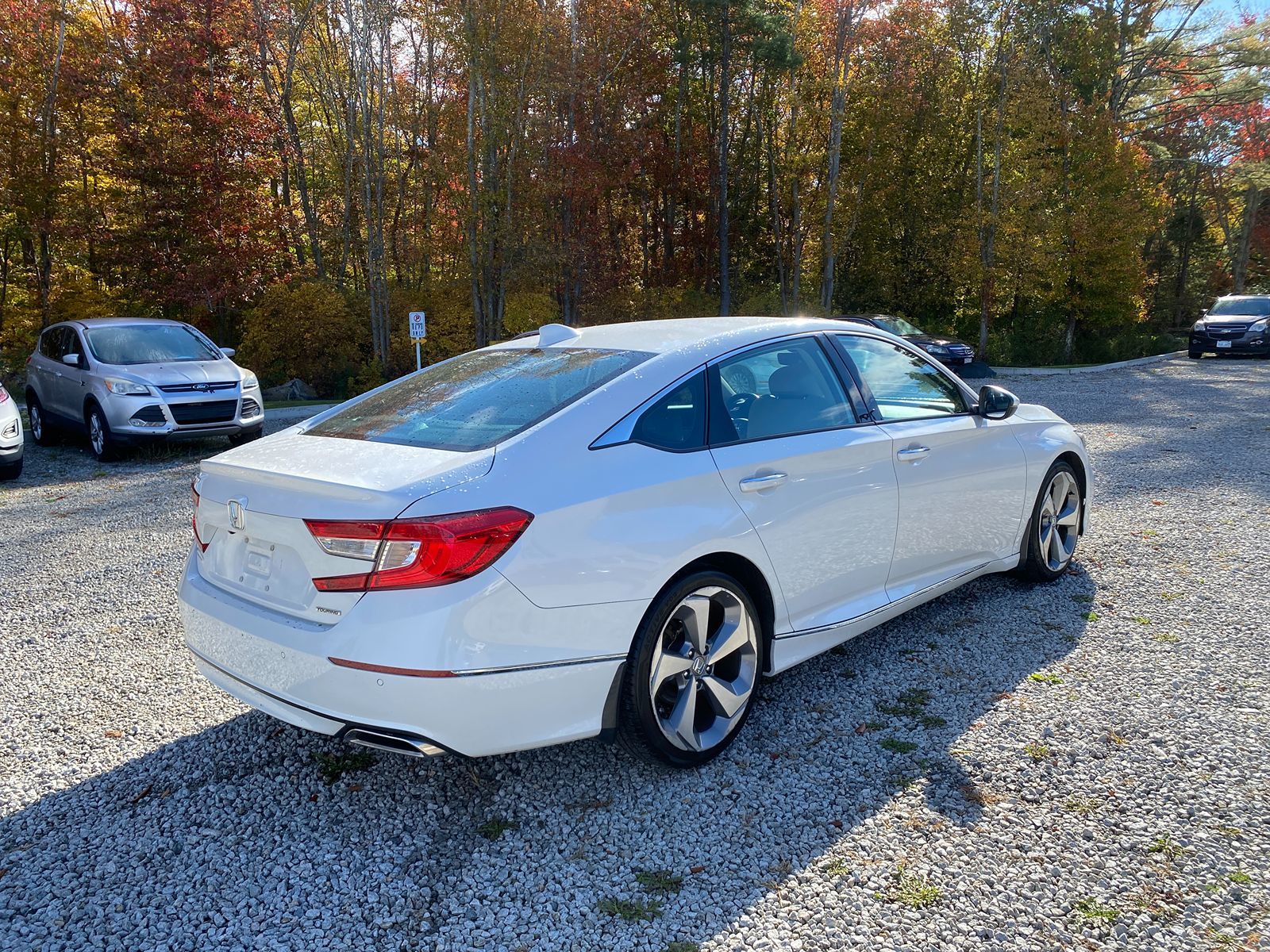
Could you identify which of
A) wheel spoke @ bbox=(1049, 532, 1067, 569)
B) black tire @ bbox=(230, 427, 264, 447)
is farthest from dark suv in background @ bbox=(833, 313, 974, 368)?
wheel spoke @ bbox=(1049, 532, 1067, 569)

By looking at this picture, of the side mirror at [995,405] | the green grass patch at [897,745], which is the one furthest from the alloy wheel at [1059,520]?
the green grass patch at [897,745]

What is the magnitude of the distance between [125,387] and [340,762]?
852 cm

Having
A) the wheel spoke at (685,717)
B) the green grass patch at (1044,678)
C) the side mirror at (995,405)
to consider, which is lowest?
the green grass patch at (1044,678)

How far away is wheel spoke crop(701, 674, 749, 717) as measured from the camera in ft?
10.6

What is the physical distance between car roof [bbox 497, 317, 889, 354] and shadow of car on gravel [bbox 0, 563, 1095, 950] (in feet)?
4.99

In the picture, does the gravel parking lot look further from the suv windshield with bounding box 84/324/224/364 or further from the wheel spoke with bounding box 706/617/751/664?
the suv windshield with bounding box 84/324/224/364

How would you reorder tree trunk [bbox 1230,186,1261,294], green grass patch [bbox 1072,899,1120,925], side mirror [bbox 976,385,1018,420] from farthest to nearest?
tree trunk [bbox 1230,186,1261,294] → side mirror [bbox 976,385,1018,420] → green grass patch [bbox 1072,899,1120,925]

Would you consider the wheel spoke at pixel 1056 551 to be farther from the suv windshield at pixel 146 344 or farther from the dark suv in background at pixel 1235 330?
the dark suv in background at pixel 1235 330

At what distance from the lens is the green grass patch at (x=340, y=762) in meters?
3.28

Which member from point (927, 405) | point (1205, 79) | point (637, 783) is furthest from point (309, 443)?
point (1205, 79)

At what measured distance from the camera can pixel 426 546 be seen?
2553mm

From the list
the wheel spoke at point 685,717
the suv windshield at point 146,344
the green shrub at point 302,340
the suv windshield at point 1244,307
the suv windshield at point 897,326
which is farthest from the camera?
the suv windshield at point 1244,307

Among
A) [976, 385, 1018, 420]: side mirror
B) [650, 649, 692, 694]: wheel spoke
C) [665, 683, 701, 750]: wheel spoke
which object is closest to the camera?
[650, 649, 692, 694]: wheel spoke

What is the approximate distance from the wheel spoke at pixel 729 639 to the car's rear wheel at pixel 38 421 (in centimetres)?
1166
